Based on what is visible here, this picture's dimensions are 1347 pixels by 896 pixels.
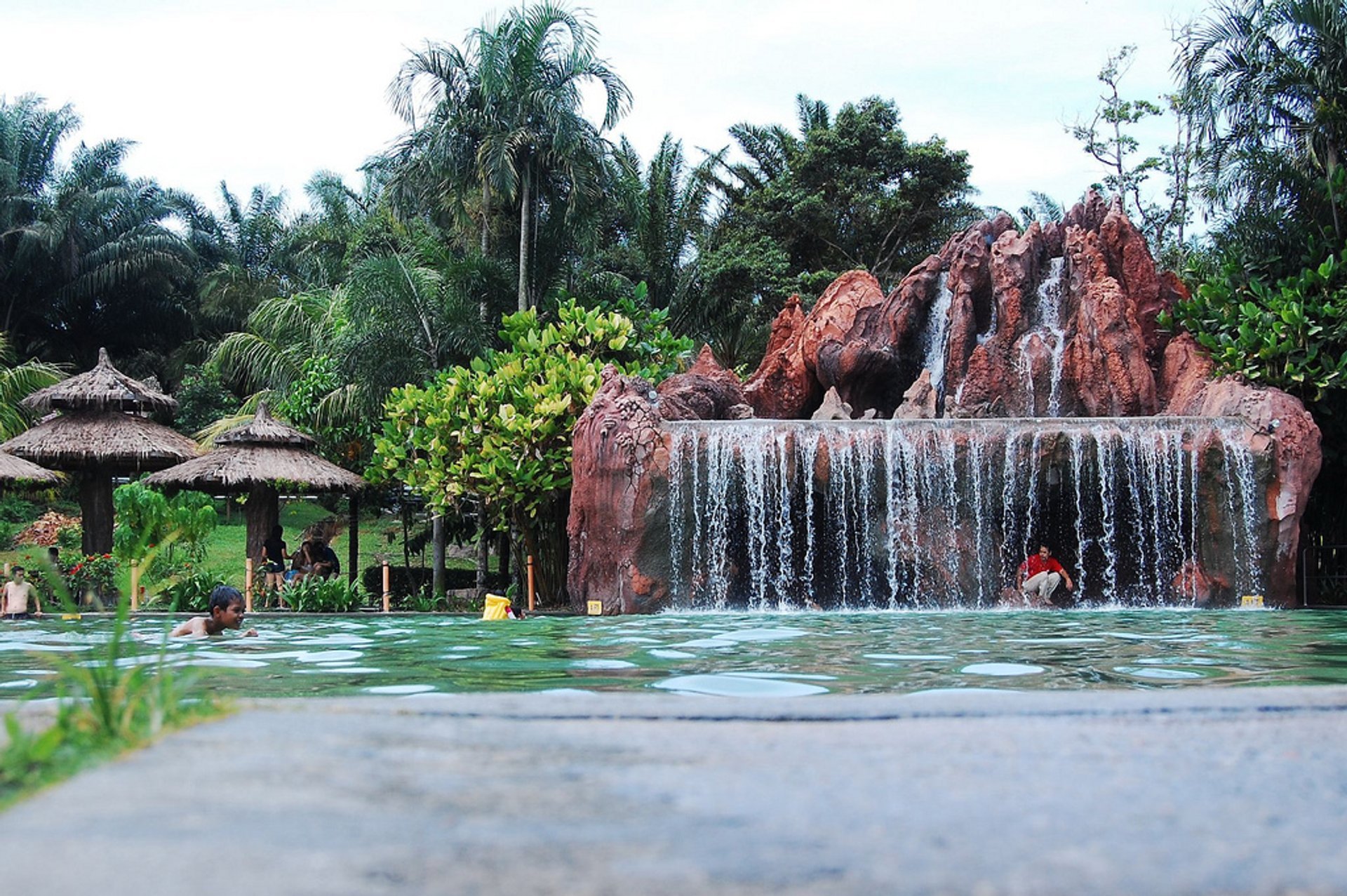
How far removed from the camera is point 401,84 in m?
22.5

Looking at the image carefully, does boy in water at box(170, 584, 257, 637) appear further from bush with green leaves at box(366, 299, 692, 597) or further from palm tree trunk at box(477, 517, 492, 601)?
palm tree trunk at box(477, 517, 492, 601)

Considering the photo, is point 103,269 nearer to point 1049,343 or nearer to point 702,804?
point 1049,343

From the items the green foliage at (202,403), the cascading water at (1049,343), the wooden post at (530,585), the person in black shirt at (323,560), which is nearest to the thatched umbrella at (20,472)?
the person in black shirt at (323,560)

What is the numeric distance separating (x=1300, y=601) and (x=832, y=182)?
21.0 metres

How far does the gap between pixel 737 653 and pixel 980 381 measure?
42.0 ft

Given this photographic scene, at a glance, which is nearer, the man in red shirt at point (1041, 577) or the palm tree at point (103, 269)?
the man in red shirt at point (1041, 577)

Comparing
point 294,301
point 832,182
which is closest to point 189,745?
point 294,301

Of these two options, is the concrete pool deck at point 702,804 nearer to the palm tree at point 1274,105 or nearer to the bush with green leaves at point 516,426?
the bush with green leaves at point 516,426

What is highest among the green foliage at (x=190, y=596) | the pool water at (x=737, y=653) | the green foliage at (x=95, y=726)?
the green foliage at (x=95, y=726)

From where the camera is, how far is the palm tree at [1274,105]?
19719 mm

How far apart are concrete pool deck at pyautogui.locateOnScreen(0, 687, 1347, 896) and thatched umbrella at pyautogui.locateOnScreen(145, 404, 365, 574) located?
1595cm

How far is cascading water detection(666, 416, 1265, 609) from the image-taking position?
16438 mm

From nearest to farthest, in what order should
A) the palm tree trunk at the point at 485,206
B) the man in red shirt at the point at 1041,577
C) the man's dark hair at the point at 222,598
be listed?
the man's dark hair at the point at 222,598, the man in red shirt at the point at 1041,577, the palm tree trunk at the point at 485,206

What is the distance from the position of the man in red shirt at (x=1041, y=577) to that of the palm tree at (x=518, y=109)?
9782 mm
